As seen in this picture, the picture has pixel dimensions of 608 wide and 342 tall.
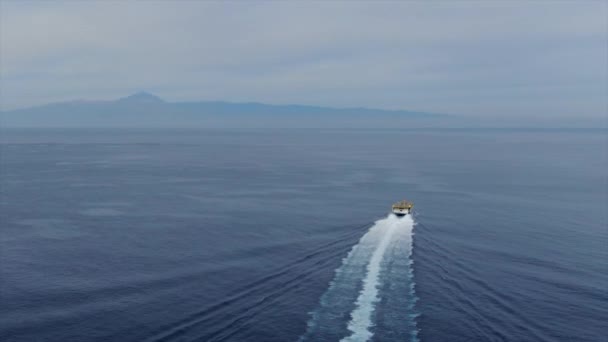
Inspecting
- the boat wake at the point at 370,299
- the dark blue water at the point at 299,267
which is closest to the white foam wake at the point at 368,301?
the boat wake at the point at 370,299

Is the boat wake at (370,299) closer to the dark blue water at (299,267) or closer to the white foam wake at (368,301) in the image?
the white foam wake at (368,301)

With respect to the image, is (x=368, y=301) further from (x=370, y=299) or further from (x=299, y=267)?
(x=299, y=267)

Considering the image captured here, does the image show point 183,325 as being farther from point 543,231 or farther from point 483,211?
point 483,211

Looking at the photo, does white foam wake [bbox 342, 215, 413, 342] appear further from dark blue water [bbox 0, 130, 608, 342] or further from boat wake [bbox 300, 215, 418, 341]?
dark blue water [bbox 0, 130, 608, 342]

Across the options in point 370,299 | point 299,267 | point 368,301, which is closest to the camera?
point 368,301

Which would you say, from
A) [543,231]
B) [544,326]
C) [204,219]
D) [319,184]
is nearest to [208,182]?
[319,184]

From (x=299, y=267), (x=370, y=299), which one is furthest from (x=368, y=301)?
(x=299, y=267)

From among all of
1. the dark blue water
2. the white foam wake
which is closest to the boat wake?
the white foam wake

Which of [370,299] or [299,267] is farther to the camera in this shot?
[299,267]
